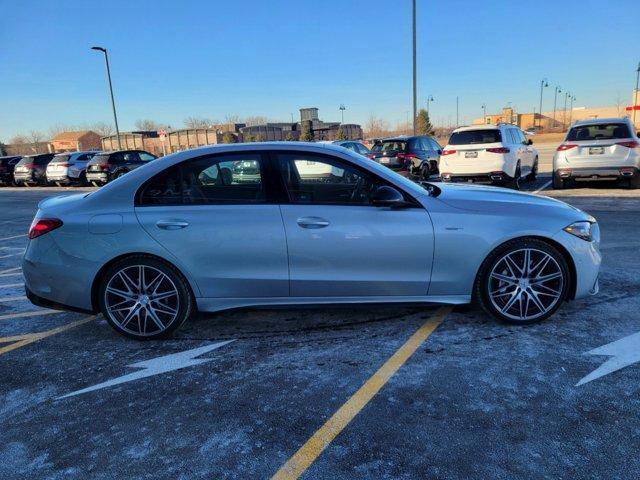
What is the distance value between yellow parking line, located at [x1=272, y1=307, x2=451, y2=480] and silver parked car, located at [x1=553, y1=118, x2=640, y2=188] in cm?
922

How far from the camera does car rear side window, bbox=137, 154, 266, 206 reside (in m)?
3.90

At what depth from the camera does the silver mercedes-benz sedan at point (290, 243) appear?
3.77m

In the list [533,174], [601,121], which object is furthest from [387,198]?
[533,174]

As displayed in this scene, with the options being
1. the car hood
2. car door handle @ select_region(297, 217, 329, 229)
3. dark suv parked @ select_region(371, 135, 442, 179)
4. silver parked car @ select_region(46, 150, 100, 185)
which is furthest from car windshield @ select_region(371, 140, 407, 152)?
silver parked car @ select_region(46, 150, 100, 185)

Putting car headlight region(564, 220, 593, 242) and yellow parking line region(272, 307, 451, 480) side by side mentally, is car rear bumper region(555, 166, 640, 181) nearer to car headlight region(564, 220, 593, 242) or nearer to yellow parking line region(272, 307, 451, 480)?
car headlight region(564, 220, 593, 242)

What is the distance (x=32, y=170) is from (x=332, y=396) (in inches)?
1066

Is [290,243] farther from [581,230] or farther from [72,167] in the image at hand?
[72,167]

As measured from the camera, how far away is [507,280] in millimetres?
3904

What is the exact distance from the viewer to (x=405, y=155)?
1493 cm

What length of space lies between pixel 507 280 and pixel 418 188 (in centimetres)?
102

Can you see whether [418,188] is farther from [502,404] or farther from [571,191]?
[571,191]

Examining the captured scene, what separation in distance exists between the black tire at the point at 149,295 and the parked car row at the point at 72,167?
53.6ft

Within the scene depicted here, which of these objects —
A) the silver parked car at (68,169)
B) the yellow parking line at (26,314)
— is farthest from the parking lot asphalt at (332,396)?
the silver parked car at (68,169)

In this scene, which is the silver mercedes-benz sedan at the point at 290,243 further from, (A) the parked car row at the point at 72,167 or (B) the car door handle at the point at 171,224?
(A) the parked car row at the point at 72,167
